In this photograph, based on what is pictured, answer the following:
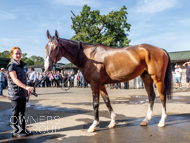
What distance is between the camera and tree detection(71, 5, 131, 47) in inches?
1384

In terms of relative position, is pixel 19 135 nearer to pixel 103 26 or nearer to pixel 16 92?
pixel 16 92

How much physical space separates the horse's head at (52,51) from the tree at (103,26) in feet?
100

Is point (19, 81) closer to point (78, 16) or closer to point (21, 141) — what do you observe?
point (21, 141)

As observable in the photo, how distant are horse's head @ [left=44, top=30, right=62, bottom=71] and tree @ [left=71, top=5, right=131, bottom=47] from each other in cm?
3053

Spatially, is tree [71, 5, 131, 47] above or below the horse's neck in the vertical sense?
above

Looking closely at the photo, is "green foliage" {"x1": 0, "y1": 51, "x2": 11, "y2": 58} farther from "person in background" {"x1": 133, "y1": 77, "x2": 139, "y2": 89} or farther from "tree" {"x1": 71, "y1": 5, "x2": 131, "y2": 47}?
"person in background" {"x1": 133, "y1": 77, "x2": 139, "y2": 89}

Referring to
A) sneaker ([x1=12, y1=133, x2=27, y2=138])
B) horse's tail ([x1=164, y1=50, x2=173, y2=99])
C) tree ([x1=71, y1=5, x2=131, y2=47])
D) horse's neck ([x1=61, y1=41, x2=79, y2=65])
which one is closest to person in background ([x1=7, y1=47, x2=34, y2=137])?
sneaker ([x1=12, y1=133, x2=27, y2=138])

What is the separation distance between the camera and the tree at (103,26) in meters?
35.2

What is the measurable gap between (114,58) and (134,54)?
1.63ft

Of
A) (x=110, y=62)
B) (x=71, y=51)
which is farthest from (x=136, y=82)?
(x=71, y=51)

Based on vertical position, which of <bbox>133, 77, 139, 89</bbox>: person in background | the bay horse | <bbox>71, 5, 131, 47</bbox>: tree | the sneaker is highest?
<bbox>71, 5, 131, 47</bbox>: tree

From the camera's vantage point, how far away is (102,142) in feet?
11.1

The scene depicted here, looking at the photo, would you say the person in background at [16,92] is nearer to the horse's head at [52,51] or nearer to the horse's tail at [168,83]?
the horse's head at [52,51]

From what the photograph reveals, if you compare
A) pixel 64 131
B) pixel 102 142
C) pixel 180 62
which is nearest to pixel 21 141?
pixel 64 131
